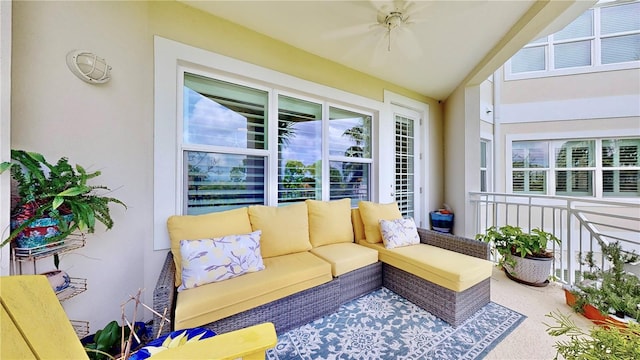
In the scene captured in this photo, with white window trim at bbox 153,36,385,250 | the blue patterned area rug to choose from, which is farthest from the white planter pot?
white window trim at bbox 153,36,385,250

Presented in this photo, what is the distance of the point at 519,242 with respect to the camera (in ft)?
8.20

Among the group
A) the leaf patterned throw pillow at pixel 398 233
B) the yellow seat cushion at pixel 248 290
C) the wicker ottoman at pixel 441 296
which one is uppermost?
the leaf patterned throw pillow at pixel 398 233

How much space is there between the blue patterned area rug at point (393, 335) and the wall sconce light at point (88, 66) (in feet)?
7.48

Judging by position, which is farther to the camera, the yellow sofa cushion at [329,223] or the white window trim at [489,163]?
the white window trim at [489,163]

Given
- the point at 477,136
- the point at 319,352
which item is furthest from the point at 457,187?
the point at 319,352

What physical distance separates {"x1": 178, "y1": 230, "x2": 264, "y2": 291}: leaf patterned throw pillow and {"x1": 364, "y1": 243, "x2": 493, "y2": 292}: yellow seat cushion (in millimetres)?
1315

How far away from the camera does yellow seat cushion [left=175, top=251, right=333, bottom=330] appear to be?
1.33 metres

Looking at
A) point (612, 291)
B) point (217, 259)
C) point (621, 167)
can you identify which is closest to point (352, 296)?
point (217, 259)

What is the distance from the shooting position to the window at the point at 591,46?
4.24m

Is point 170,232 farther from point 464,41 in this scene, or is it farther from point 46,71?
point 464,41

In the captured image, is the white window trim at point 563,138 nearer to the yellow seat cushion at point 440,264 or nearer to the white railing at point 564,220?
the white railing at point 564,220

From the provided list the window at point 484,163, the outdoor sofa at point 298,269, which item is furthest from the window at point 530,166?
the outdoor sofa at point 298,269

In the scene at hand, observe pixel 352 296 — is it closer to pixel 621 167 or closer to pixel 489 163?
pixel 489 163

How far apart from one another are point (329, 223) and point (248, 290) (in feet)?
3.87
